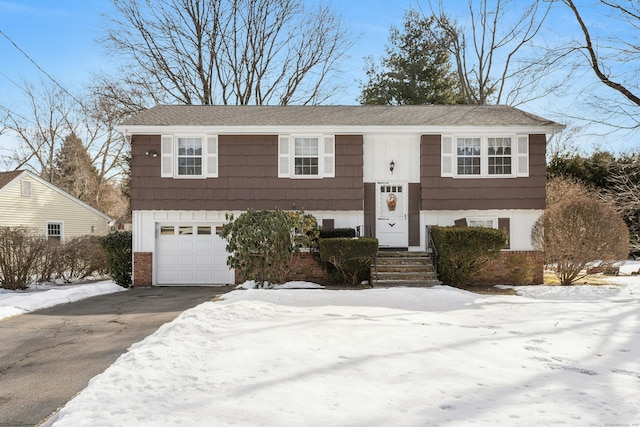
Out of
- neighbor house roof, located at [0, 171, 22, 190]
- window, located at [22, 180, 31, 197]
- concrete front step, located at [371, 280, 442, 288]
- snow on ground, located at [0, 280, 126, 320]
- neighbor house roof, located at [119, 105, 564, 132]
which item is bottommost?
snow on ground, located at [0, 280, 126, 320]

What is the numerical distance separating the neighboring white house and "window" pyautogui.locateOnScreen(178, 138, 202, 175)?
11.4 meters

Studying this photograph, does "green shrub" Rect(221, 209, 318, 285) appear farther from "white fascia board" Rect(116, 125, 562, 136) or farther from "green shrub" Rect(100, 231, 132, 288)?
"green shrub" Rect(100, 231, 132, 288)

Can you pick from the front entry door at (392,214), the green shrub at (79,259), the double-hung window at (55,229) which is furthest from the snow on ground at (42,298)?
the double-hung window at (55,229)

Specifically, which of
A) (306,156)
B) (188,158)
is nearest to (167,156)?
(188,158)

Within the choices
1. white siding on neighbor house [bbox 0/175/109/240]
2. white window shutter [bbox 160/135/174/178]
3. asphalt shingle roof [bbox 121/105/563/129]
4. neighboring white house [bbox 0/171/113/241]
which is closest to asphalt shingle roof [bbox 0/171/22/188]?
neighboring white house [bbox 0/171/113/241]

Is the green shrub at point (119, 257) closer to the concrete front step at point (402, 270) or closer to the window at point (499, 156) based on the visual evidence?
the concrete front step at point (402, 270)

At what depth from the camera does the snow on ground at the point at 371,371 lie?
3689 millimetres

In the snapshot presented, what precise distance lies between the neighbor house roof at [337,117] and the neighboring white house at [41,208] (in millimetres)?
11126

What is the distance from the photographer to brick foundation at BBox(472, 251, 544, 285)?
532 inches

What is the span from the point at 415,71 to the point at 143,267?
20.8 m

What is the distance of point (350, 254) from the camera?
12250 millimetres

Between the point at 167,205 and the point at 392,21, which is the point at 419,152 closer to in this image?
the point at 167,205

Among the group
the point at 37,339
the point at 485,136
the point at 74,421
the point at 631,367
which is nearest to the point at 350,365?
the point at 74,421

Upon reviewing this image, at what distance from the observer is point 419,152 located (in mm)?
14414
